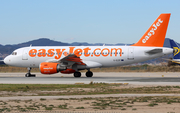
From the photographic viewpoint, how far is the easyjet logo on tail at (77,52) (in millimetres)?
33966

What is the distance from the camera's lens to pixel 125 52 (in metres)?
33.5

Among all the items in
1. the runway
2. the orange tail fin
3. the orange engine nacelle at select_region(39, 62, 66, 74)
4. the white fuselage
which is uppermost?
the orange tail fin

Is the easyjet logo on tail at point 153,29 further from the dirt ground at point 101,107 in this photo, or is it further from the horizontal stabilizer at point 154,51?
the dirt ground at point 101,107

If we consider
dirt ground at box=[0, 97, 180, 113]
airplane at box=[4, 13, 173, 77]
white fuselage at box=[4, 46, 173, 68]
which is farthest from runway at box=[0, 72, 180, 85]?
dirt ground at box=[0, 97, 180, 113]

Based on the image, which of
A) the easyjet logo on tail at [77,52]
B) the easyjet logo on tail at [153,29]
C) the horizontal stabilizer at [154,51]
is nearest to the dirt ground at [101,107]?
the horizontal stabilizer at [154,51]

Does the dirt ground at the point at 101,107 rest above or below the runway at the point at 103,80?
below

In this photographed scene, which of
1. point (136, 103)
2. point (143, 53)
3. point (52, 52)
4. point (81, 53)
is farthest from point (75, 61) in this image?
point (136, 103)

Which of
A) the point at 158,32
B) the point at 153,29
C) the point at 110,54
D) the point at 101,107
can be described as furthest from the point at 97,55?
the point at 101,107

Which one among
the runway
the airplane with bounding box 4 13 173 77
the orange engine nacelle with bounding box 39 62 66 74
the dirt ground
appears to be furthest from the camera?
the airplane with bounding box 4 13 173 77

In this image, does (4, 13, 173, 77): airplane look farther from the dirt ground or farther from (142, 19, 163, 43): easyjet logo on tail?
the dirt ground

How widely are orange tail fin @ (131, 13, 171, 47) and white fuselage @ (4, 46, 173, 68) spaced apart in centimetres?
102

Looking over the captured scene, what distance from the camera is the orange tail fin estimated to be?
3359cm

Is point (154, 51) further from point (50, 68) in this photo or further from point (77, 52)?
point (50, 68)

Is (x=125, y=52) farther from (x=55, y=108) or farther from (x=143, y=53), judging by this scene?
(x=55, y=108)
